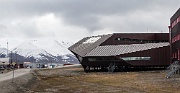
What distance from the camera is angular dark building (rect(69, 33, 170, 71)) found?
300ft

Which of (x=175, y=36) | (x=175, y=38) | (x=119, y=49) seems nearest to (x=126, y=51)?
(x=119, y=49)

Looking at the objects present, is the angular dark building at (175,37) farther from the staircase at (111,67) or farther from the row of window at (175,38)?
the staircase at (111,67)

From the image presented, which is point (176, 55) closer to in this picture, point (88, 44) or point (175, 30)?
point (175, 30)

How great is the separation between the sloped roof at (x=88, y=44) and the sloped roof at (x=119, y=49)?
2779 millimetres

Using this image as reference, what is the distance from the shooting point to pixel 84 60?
96.8 m

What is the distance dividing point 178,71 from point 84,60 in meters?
33.7

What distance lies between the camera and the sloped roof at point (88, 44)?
100 metres

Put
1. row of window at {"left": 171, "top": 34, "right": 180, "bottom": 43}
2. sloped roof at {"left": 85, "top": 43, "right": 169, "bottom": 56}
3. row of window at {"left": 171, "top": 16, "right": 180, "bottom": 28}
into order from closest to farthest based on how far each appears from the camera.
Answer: row of window at {"left": 171, "top": 16, "right": 180, "bottom": 28}, row of window at {"left": 171, "top": 34, "right": 180, "bottom": 43}, sloped roof at {"left": 85, "top": 43, "right": 169, "bottom": 56}

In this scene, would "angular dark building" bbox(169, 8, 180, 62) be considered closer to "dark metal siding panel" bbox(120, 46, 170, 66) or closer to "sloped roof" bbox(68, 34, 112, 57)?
"dark metal siding panel" bbox(120, 46, 170, 66)

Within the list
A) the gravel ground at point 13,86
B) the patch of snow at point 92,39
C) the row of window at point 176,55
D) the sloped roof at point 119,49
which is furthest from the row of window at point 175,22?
the gravel ground at point 13,86

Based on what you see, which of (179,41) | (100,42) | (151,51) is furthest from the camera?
(100,42)

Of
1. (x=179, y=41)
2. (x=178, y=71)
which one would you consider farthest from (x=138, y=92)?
(x=179, y=41)

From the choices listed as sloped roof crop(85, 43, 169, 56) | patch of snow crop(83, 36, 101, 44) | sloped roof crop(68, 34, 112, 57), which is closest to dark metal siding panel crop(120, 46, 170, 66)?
sloped roof crop(85, 43, 169, 56)

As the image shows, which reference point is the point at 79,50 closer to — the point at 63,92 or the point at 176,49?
the point at 176,49
